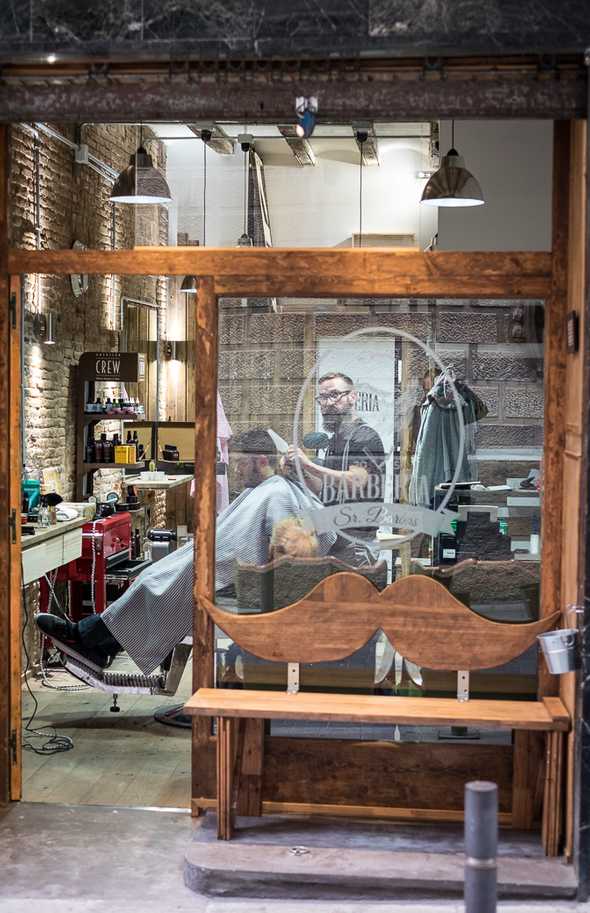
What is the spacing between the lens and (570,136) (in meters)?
4.52

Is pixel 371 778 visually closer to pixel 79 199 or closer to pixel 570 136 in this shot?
pixel 570 136

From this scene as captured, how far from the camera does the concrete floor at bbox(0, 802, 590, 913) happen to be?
4109 mm

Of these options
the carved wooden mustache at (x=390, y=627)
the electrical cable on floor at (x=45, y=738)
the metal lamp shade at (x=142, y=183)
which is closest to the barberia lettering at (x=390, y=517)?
the carved wooden mustache at (x=390, y=627)

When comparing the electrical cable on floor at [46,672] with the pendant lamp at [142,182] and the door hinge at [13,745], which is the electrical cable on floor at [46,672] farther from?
the pendant lamp at [142,182]

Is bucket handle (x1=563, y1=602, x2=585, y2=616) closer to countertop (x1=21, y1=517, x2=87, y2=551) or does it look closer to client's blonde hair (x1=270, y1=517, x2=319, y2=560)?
client's blonde hair (x1=270, y1=517, x2=319, y2=560)

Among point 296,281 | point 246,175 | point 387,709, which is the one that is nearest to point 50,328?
point 246,175

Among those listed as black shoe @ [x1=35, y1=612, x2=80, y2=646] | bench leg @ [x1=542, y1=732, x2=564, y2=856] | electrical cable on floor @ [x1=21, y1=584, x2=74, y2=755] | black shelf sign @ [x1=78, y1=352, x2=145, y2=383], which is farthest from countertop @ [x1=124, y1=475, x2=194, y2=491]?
bench leg @ [x1=542, y1=732, x2=564, y2=856]

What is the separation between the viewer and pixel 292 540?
15.8ft

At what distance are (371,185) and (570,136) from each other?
0.74 meters

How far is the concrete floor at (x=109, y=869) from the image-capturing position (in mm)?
4109

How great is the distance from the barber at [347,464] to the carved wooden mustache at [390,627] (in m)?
0.16

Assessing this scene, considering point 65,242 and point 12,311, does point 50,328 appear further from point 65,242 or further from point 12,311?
point 12,311

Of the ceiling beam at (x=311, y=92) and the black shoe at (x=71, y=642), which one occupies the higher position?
the ceiling beam at (x=311, y=92)

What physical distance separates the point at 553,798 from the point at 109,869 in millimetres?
1556
